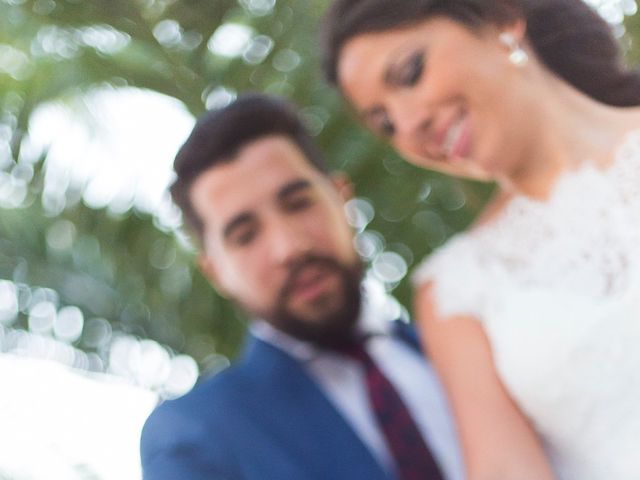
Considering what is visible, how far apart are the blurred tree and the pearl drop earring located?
0.67 metres

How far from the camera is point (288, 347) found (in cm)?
126

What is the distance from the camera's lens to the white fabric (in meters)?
1.14

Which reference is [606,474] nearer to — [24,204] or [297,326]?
[297,326]

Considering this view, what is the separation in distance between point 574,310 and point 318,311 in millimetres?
394

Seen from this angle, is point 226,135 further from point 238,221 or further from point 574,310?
point 574,310

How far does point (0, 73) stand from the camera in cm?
197

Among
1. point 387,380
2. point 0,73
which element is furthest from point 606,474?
point 0,73

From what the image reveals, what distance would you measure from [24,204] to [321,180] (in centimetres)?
89

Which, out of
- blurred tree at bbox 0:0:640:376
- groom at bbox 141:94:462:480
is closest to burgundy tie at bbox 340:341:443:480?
groom at bbox 141:94:462:480

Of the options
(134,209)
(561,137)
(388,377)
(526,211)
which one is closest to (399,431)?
(388,377)

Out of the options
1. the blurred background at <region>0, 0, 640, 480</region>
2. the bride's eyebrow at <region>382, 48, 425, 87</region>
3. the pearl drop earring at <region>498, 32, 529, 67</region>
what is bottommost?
the blurred background at <region>0, 0, 640, 480</region>

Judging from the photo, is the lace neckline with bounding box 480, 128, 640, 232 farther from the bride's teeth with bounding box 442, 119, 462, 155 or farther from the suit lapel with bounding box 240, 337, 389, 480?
the suit lapel with bounding box 240, 337, 389, 480

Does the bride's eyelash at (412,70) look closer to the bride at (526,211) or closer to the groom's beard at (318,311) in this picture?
the bride at (526,211)

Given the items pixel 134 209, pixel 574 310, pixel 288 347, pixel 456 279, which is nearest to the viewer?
pixel 574 310
